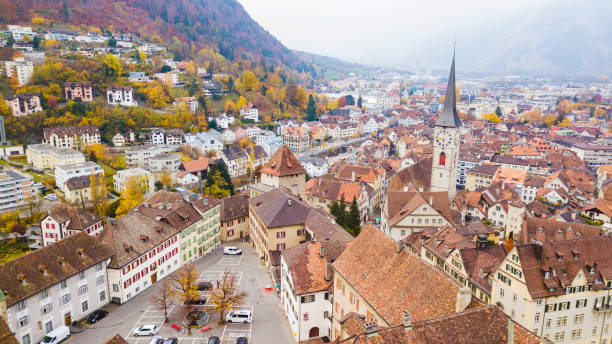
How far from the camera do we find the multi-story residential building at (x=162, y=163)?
302 ft

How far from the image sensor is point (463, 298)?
68.9 ft

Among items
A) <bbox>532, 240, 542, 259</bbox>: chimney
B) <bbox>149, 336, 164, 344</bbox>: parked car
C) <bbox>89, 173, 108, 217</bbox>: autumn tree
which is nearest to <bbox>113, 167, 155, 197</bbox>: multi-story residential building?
<bbox>89, 173, 108, 217</bbox>: autumn tree

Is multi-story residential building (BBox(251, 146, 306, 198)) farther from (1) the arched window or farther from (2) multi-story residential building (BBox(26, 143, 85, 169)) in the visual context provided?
(2) multi-story residential building (BBox(26, 143, 85, 169))

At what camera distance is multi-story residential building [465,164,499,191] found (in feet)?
281

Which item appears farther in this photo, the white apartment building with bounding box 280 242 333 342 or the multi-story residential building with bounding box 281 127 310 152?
the multi-story residential building with bounding box 281 127 310 152

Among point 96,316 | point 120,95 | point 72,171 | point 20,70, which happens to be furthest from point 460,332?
point 20,70

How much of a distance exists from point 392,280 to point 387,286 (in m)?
0.48

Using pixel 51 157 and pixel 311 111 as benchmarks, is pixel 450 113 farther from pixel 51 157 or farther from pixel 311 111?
pixel 311 111

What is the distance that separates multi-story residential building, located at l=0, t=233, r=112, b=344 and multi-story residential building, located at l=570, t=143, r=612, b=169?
116m

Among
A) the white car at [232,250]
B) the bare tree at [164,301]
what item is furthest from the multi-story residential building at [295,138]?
the bare tree at [164,301]

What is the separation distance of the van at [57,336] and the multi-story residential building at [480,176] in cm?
7596

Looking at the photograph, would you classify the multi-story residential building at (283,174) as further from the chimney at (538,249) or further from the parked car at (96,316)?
the chimney at (538,249)

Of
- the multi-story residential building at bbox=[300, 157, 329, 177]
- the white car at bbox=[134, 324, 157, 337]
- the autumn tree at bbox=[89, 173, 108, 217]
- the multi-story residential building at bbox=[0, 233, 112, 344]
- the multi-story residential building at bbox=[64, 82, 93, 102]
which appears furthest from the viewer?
the multi-story residential building at bbox=[64, 82, 93, 102]

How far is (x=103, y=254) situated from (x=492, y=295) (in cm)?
3330
